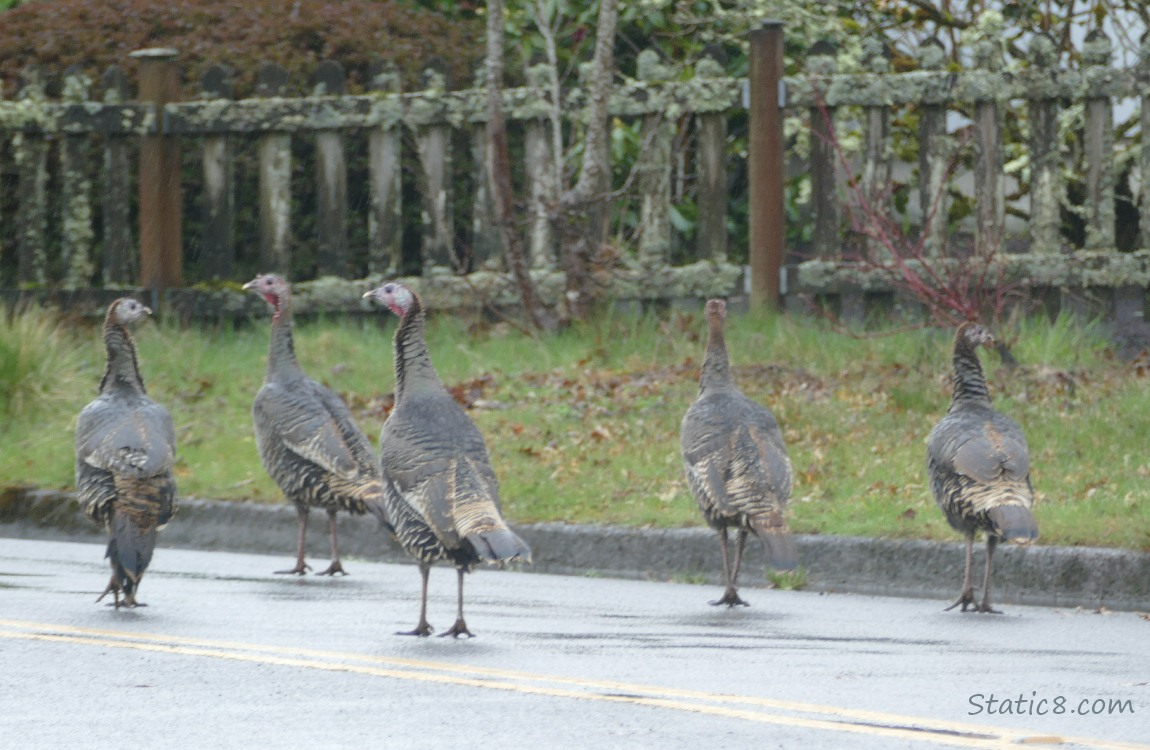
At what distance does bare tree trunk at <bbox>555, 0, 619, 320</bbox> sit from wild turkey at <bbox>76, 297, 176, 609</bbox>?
19.0ft

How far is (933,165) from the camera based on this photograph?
14.2m

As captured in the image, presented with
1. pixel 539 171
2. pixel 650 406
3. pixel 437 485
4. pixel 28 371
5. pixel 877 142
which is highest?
pixel 877 142

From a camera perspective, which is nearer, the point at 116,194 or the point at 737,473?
the point at 737,473

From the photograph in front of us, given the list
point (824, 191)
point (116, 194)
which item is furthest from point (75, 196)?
point (824, 191)

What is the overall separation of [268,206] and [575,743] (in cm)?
1076

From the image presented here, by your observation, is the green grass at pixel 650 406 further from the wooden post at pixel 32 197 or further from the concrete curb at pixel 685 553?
the wooden post at pixel 32 197

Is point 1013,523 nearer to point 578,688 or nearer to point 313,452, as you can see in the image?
point 578,688

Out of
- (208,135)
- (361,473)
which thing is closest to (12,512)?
(361,473)

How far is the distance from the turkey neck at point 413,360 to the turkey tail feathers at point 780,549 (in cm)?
153

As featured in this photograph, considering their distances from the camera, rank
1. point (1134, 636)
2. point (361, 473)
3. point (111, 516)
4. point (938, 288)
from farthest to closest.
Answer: point (938, 288) → point (361, 473) → point (111, 516) → point (1134, 636)

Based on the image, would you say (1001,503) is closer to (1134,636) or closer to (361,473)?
(1134,636)

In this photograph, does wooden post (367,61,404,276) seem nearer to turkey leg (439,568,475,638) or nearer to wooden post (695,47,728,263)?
wooden post (695,47,728,263)

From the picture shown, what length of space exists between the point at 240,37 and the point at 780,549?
978 centimetres

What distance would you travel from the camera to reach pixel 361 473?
393 inches
